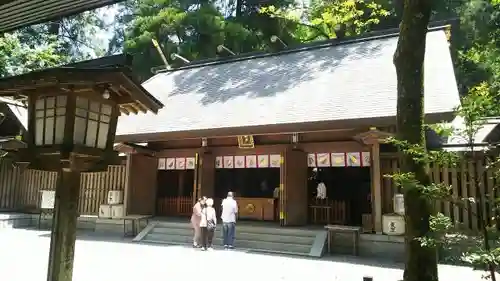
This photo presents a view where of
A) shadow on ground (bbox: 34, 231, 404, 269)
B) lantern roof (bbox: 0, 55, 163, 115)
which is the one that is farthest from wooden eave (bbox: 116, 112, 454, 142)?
lantern roof (bbox: 0, 55, 163, 115)

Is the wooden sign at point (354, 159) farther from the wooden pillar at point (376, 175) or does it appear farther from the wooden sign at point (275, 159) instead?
the wooden sign at point (275, 159)

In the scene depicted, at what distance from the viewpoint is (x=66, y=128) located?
3.87 meters

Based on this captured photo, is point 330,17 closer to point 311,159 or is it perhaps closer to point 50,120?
point 311,159

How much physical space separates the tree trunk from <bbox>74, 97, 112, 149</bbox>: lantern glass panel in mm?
3382

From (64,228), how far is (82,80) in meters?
1.44

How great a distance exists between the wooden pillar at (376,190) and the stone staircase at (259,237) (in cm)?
145

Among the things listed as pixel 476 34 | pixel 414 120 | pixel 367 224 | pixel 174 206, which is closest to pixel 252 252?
pixel 367 224

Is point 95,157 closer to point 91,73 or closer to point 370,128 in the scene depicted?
point 91,73

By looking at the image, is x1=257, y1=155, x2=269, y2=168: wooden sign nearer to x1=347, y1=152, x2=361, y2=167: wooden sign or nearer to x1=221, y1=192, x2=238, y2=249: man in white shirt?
x1=221, y1=192, x2=238, y2=249: man in white shirt

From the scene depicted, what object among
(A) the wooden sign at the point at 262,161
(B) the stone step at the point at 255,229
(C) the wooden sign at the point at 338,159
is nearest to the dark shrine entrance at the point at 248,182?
(A) the wooden sign at the point at 262,161

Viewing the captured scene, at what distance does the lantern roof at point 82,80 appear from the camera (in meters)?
3.81

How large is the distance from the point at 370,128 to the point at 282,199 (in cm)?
345

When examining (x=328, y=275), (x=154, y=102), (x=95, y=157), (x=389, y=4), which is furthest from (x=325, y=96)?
(x=389, y=4)

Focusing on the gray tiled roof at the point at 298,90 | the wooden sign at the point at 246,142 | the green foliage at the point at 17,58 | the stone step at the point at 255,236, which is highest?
the green foliage at the point at 17,58
